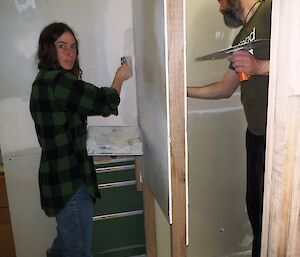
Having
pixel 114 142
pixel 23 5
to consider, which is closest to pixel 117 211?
pixel 114 142

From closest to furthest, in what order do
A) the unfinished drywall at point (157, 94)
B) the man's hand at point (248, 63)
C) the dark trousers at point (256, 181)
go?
the unfinished drywall at point (157, 94) → the man's hand at point (248, 63) → the dark trousers at point (256, 181)

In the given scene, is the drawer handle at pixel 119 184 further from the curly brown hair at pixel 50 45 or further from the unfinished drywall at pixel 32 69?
A: the curly brown hair at pixel 50 45

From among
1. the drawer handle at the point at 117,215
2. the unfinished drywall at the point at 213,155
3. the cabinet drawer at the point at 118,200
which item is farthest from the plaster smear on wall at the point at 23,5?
the drawer handle at the point at 117,215

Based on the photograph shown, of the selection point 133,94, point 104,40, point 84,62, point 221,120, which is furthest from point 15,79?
point 221,120

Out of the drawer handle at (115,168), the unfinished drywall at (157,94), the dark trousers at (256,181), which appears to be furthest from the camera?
the drawer handle at (115,168)

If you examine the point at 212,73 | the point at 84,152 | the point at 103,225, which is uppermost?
the point at 212,73

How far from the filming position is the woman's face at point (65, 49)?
1.41 m

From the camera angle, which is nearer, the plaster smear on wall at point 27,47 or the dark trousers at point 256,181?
the dark trousers at point 256,181

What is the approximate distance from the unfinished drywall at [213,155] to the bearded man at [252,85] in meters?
0.08

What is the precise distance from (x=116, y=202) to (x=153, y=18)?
3.61 ft

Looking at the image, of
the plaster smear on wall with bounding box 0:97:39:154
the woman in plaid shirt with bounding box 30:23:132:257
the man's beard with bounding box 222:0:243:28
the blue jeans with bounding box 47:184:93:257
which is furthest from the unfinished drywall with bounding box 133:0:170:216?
the plaster smear on wall with bounding box 0:97:39:154

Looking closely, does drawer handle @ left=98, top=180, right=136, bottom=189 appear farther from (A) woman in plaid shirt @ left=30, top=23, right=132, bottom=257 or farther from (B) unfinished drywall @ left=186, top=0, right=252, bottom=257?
(B) unfinished drywall @ left=186, top=0, right=252, bottom=257

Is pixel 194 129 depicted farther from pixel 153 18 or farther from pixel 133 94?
pixel 153 18

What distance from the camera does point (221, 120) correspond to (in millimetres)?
1774
